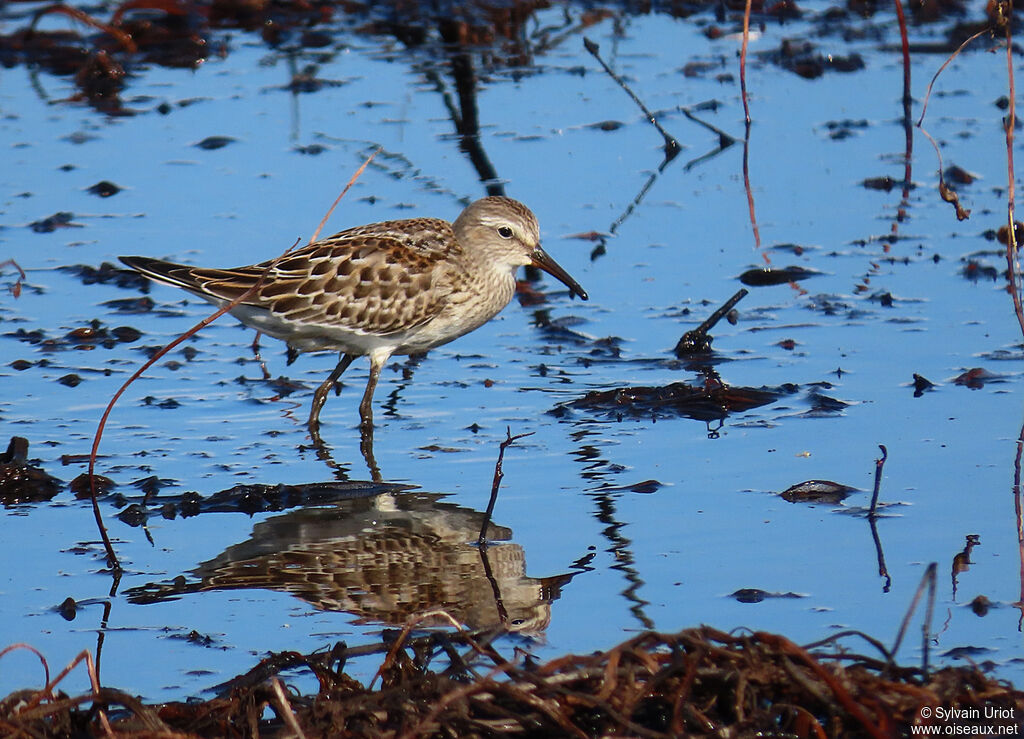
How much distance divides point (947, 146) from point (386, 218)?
146 inches

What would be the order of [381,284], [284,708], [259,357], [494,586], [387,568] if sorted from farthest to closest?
1. [259,357]
2. [381,284]
3. [387,568]
4. [494,586]
5. [284,708]

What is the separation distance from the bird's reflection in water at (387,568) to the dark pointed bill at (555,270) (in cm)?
195

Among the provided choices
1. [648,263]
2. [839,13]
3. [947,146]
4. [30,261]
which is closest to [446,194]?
[648,263]

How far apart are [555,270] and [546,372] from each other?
1.85 ft

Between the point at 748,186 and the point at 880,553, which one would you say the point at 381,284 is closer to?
the point at 880,553

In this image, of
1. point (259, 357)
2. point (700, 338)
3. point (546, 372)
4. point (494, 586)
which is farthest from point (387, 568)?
point (259, 357)

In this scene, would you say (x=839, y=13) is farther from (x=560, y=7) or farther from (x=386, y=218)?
(x=386, y=218)

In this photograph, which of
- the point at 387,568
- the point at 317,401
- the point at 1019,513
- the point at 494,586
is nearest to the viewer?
the point at 494,586

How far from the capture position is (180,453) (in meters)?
6.40

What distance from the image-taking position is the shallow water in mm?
4953

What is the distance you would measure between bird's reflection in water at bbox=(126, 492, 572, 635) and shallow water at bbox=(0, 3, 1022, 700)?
17 mm

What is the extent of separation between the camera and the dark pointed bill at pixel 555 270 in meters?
7.48

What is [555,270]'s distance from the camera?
7.51m

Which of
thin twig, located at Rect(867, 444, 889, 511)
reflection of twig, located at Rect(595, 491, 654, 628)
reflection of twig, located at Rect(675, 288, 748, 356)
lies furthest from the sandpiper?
thin twig, located at Rect(867, 444, 889, 511)
